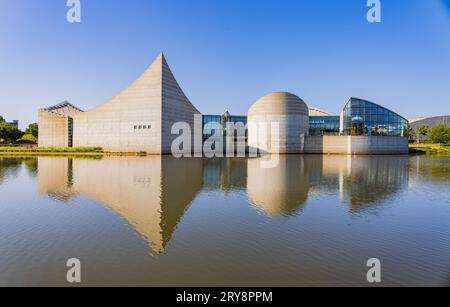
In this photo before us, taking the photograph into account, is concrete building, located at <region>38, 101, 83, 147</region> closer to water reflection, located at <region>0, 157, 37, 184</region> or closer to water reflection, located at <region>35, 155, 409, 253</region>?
water reflection, located at <region>0, 157, 37, 184</region>

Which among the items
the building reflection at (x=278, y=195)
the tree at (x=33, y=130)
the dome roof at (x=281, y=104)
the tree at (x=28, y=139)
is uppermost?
the dome roof at (x=281, y=104)

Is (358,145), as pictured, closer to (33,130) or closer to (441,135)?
(441,135)

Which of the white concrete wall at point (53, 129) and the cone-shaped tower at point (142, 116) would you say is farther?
the white concrete wall at point (53, 129)

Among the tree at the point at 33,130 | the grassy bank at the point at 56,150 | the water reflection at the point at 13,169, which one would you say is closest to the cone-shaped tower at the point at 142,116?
the grassy bank at the point at 56,150

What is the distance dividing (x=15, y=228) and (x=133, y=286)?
7707 millimetres

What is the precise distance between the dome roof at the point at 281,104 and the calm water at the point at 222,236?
5170 centimetres

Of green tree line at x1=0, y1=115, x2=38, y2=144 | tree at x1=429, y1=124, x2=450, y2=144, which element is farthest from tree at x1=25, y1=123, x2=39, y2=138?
tree at x1=429, y1=124, x2=450, y2=144

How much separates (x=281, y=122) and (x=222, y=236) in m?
62.3

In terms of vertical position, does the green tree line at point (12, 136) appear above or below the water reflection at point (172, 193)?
above

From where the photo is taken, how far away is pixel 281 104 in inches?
2763

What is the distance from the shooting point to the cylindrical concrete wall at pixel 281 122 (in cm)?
7050

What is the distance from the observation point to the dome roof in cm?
7019

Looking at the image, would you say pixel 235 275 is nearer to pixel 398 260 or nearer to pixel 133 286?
pixel 133 286

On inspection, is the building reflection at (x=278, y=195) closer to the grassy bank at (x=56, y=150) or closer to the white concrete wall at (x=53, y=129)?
the grassy bank at (x=56, y=150)
